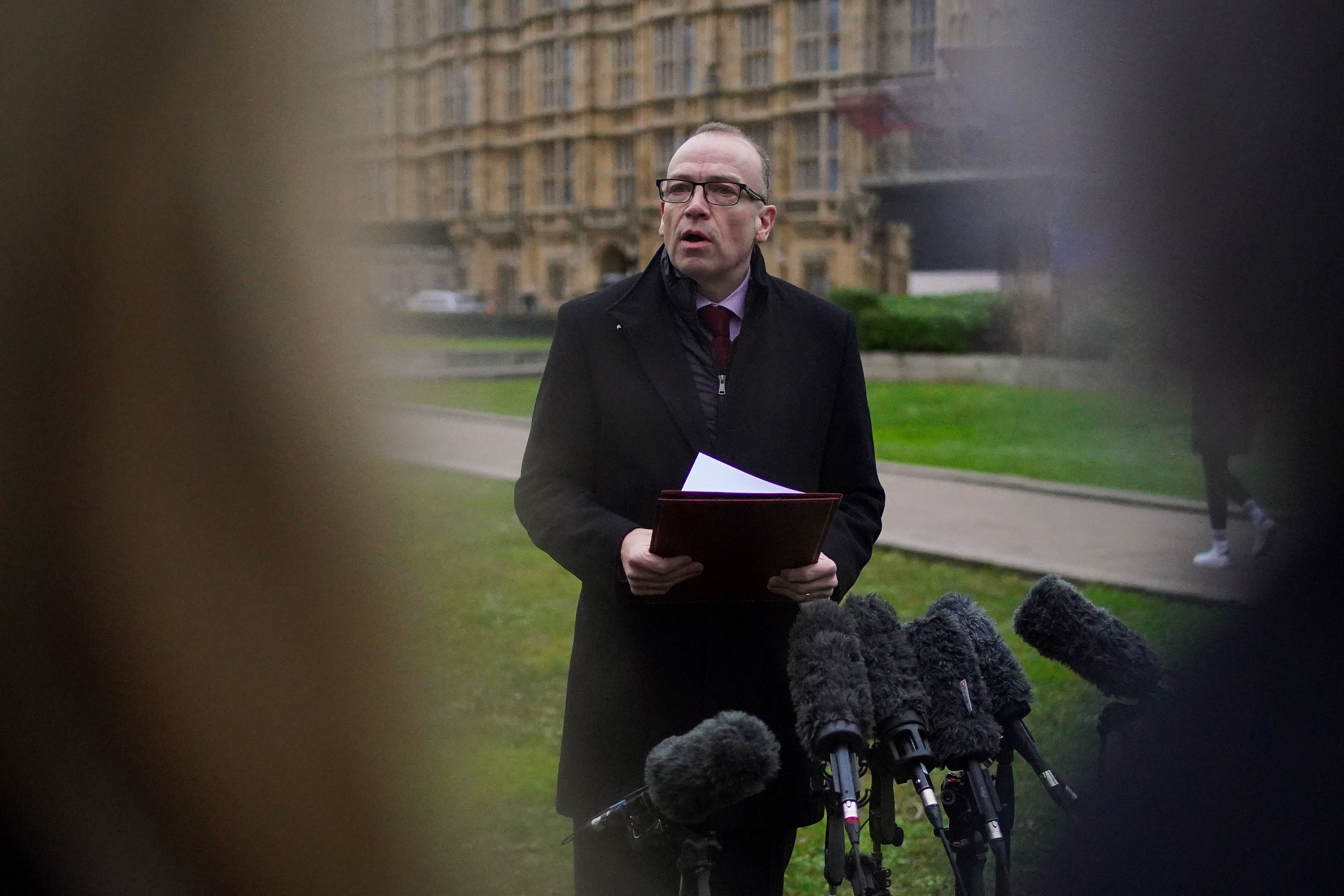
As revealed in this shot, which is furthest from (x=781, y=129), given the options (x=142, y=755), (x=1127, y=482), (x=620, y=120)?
(x=142, y=755)

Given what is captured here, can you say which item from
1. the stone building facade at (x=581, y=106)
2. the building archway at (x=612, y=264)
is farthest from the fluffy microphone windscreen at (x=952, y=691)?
the building archway at (x=612, y=264)

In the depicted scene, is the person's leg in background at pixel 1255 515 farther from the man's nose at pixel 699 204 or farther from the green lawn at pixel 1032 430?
the man's nose at pixel 699 204

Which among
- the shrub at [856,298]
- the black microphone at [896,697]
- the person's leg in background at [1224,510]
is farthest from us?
the shrub at [856,298]

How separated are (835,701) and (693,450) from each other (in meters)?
0.45

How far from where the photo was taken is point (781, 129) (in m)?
5.24

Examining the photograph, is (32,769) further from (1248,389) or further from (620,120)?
(620,120)

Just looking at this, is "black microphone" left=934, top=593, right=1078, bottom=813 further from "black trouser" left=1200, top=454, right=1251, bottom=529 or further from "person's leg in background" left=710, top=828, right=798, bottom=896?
"black trouser" left=1200, top=454, right=1251, bottom=529

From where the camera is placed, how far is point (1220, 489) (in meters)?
2.14

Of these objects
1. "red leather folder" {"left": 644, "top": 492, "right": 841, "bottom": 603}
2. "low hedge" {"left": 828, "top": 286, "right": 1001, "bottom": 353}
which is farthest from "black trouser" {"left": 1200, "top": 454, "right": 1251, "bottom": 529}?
"low hedge" {"left": 828, "top": 286, "right": 1001, "bottom": 353}

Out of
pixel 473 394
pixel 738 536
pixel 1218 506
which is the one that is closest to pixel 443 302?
pixel 473 394

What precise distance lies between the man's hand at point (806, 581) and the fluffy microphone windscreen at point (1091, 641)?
33 centimetres

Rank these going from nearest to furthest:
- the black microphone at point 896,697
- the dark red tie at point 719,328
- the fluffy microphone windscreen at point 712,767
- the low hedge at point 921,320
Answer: the fluffy microphone windscreen at point 712,767, the black microphone at point 896,697, the dark red tie at point 719,328, the low hedge at point 921,320

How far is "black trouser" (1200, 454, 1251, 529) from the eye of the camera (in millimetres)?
1894

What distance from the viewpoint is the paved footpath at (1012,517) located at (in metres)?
2.00
